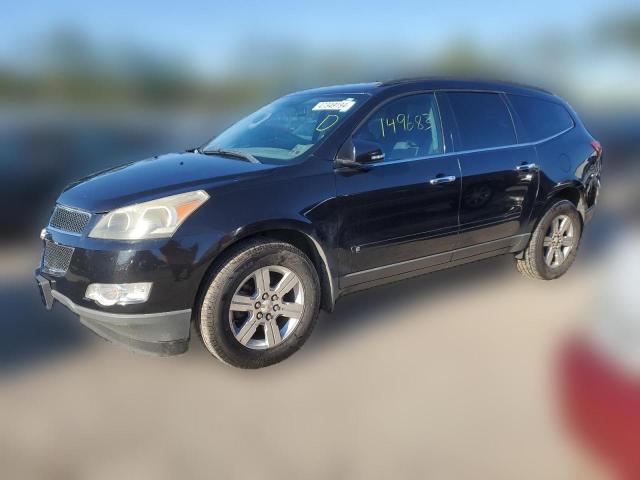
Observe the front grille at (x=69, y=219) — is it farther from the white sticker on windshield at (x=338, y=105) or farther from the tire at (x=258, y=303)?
Result: the white sticker on windshield at (x=338, y=105)

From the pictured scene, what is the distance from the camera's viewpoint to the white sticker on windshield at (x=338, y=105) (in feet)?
12.7

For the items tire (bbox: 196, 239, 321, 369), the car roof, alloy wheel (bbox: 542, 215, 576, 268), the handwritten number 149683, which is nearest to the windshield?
the car roof

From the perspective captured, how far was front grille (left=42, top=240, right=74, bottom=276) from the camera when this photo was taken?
3172 mm

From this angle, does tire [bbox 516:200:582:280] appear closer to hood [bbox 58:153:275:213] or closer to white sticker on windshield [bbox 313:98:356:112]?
white sticker on windshield [bbox 313:98:356:112]

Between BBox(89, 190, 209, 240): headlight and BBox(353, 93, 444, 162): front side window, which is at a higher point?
BBox(353, 93, 444, 162): front side window

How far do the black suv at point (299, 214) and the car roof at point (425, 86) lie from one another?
0.07 feet

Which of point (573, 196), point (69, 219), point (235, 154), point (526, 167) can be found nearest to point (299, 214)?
point (235, 154)

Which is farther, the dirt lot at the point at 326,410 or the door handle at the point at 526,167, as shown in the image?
the door handle at the point at 526,167

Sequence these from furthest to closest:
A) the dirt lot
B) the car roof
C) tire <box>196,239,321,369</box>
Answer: the car roof
tire <box>196,239,321,369</box>
the dirt lot

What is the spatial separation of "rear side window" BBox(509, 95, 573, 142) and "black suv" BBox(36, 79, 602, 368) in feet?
0.09

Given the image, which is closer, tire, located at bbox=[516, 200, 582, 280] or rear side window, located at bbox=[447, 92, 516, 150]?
rear side window, located at bbox=[447, 92, 516, 150]

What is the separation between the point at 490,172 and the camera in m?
4.28

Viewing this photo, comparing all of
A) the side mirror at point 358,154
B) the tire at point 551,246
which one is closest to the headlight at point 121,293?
the side mirror at point 358,154

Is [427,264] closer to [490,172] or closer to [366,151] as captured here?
[490,172]
